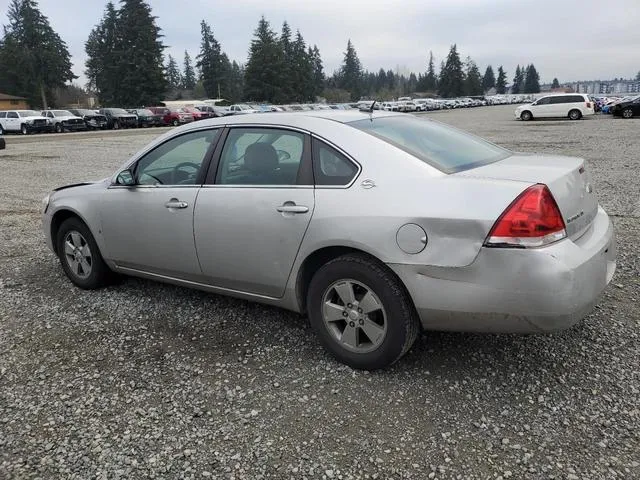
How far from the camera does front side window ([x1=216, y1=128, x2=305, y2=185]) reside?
3566 mm

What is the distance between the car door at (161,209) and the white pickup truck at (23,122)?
35.1 metres

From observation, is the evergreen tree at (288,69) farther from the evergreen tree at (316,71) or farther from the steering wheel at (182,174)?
the steering wheel at (182,174)

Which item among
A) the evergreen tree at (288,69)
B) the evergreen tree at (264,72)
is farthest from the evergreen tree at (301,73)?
the evergreen tree at (264,72)

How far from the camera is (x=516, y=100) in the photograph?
326 ft

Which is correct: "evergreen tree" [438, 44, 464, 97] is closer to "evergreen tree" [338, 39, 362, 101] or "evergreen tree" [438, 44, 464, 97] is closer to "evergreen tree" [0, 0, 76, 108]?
"evergreen tree" [338, 39, 362, 101]

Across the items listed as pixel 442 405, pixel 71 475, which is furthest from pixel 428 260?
pixel 71 475

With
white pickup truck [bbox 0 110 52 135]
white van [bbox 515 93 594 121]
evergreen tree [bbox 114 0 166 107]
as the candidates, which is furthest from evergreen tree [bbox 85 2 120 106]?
white van [bbox 515 93 594 121]

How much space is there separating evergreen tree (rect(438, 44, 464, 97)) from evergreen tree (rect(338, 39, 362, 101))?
18709 millimetres

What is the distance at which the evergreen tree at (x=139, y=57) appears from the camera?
2623 inches

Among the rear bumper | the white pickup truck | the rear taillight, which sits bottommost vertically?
the rear bumper

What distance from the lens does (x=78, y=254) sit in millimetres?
4938

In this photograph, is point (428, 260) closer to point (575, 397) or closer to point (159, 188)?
point (575, 397)

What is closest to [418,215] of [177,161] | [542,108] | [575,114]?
[177,161]

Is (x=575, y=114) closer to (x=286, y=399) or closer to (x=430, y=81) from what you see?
(x=286, y=399)
